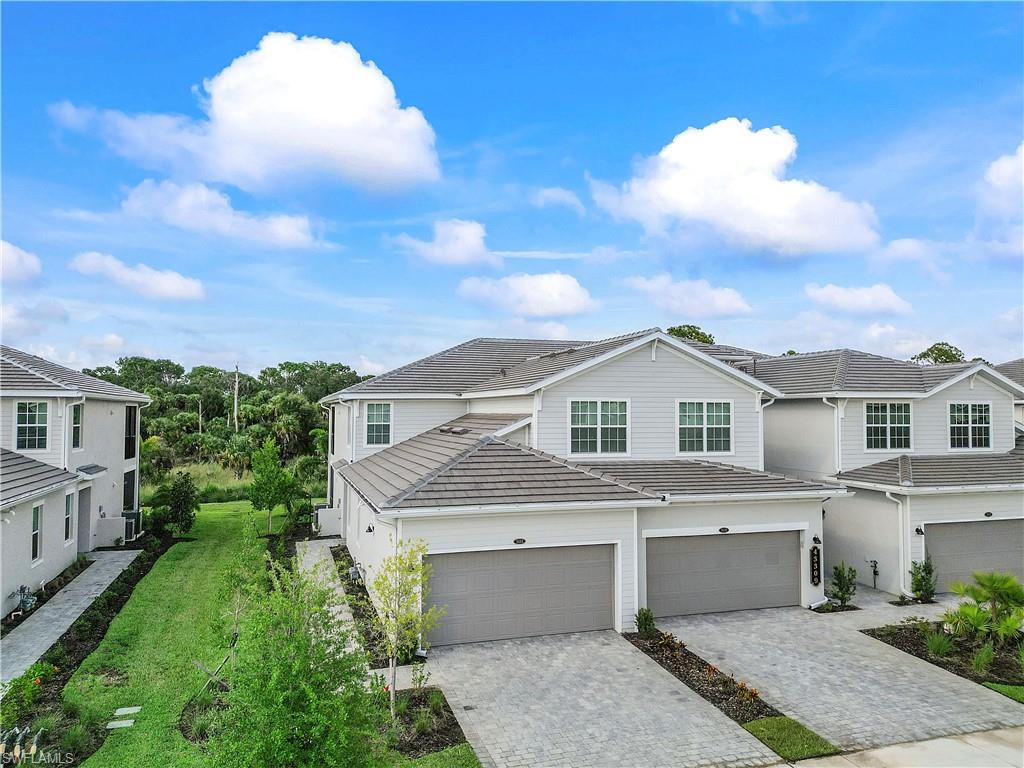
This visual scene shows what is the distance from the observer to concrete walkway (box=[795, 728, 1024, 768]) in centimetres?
764

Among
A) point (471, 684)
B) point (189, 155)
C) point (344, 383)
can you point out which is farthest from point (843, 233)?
point (344, 383)

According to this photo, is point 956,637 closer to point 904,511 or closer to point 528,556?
point 904,511

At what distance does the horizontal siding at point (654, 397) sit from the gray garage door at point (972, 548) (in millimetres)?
4753

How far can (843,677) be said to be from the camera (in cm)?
1034

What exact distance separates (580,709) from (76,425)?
1732 cm

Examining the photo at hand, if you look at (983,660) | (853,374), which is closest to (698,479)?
(983,660)

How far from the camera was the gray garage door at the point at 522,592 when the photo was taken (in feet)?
38.2

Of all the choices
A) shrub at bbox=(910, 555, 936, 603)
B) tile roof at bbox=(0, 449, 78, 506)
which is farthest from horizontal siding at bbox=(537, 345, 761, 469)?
tile roof at bbox=(0, 449, 78, 506)

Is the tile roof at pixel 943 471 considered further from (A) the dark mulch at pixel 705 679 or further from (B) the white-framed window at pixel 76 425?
(B) the white-framed window at pixel 76 425

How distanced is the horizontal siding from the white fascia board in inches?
A: 144

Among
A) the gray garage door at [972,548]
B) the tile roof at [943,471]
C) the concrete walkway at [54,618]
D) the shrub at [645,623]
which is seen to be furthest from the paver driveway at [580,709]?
the gray garage door at [972,548]

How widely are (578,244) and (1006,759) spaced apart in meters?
21.7

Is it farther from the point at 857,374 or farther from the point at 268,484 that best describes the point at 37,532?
the point at 857,374

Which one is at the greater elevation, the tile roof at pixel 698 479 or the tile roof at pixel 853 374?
the tile roof at pixel 853 374
